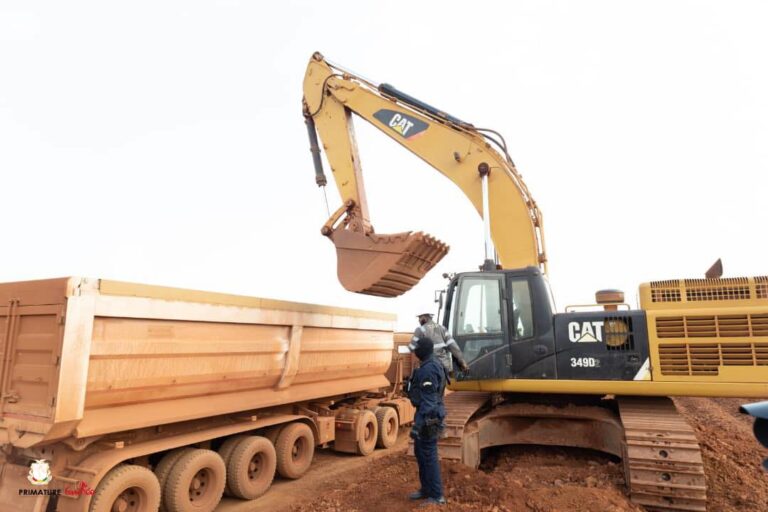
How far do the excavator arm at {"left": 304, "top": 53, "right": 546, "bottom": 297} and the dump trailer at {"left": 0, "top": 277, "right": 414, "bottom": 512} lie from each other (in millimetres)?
1249

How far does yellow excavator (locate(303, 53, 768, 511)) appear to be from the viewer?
5812 mm

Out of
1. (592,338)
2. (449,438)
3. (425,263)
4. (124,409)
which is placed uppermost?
(425,263)

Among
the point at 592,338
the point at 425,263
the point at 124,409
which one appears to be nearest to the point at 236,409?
the point at 124,409

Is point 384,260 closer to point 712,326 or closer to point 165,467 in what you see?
point 165,467

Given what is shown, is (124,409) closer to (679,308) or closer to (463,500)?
(463,500)

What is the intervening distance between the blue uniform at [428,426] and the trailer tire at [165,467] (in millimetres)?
2665

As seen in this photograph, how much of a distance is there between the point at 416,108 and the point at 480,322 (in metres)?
3.99

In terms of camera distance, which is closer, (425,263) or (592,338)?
(592,338)

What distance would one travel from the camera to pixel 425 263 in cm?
763

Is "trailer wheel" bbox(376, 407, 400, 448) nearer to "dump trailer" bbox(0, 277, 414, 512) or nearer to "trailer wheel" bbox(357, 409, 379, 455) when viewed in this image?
"trailer wheel" bbox(357, 409, 379, 455)

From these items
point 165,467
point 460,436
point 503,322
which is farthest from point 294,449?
point 503,322

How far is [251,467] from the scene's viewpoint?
661 centimetres

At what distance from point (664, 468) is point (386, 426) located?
17.0 feet

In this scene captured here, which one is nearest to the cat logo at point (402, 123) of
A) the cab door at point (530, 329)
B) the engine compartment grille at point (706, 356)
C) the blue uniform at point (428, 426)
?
the cab door at point (530, 329)
